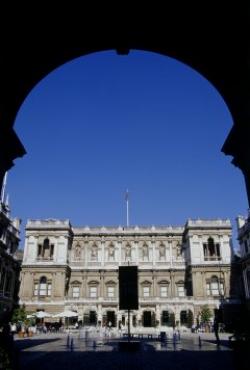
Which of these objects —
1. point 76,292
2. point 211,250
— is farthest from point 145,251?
point 76,292

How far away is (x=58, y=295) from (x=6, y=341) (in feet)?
137

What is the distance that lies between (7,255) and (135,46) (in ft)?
119

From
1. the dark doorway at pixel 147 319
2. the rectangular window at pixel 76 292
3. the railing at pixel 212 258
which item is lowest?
the dark doorway at pixel 147 319

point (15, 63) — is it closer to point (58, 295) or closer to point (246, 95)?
point (246, 95)

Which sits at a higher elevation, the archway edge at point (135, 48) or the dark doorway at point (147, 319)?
the archway edge at point (135, 48)

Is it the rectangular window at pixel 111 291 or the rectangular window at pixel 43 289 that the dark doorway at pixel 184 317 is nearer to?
the rectangular window at pixel 111 291

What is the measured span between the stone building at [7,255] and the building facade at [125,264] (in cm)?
517

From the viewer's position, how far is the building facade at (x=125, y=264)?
158ft

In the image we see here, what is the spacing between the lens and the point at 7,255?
41344mm

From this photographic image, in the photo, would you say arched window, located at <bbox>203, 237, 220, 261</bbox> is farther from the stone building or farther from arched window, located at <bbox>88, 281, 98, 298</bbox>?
the stone building

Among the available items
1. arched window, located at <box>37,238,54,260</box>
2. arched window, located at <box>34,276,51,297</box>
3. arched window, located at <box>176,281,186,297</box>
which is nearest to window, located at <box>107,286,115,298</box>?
arched window, located at <box>34,276,51,297</box>

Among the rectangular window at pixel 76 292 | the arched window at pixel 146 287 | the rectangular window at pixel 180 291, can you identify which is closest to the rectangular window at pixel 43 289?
the rectangular window at pixel 76 292

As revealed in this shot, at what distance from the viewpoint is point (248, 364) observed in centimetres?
866

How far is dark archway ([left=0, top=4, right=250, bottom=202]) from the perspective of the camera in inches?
356
